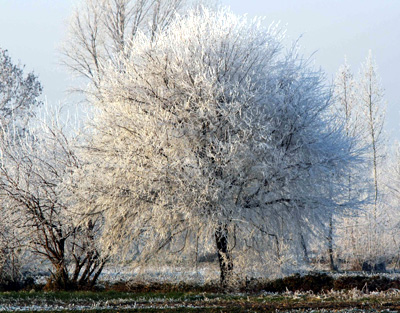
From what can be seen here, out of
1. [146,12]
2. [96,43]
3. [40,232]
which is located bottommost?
[40,232]

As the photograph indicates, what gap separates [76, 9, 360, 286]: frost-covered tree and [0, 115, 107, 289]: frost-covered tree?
0.97 metres

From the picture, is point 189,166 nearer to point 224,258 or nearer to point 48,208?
point 224,258

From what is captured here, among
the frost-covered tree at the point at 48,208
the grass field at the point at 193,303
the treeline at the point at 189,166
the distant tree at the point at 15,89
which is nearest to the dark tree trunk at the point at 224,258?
the treeline at the point at 189,166

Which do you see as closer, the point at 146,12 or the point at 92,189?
the point at 92,189

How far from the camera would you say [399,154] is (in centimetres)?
3089

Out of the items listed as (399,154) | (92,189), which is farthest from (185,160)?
(399,154)

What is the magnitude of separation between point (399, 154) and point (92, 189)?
23645 millimetres

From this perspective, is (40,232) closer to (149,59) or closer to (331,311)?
(149,59)

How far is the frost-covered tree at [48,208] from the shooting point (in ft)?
44.9

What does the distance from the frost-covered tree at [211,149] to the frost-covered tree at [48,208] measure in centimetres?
97

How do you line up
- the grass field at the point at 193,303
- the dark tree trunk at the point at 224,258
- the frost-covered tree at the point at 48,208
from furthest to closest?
the frost-covered tree at the point at 48,208
the dark tree trunk at the point at 224,258
the grass field at the point at 193,303

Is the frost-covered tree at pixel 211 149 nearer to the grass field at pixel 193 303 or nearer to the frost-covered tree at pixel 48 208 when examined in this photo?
the frost-covered tree at pixel 48 208

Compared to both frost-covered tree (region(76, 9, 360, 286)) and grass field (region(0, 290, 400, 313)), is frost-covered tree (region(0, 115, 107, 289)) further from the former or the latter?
grass field (region(0, 290, 400, 313))

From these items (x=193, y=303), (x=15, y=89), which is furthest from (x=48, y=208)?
(x=15, y=89)
